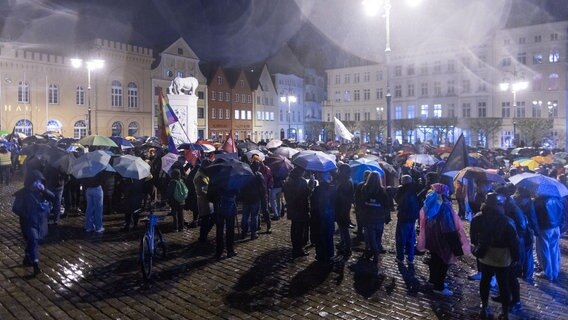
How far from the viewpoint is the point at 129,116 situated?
170 feet

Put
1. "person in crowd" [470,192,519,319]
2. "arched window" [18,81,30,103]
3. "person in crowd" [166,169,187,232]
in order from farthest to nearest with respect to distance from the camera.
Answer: "arched window" [18,81,30,103]
"person in crowd" [166,169,187,232]
"person in crowd" [470,192,519,319]

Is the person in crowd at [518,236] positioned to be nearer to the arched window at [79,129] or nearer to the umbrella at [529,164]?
the umbrella at [529,164]

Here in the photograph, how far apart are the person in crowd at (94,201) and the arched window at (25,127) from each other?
119ft

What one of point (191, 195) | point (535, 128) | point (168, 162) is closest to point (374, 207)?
point (191, 195)

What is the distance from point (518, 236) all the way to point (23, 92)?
45750 millimetres

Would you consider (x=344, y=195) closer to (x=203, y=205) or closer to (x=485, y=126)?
(x=203, y=205)

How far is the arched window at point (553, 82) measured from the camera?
5250cm

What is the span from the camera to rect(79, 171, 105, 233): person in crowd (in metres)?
11.1

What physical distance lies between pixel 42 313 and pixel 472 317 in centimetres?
617

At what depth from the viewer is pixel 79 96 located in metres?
47.5

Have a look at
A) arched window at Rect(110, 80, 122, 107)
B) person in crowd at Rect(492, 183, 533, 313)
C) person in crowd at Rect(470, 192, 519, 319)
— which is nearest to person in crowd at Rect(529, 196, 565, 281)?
person in crowd at Rect(492, 183, 533, 313)

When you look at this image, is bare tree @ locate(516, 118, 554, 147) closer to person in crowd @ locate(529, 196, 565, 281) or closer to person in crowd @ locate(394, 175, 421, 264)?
person in crowd @ locate(529, 196, 565, 281)

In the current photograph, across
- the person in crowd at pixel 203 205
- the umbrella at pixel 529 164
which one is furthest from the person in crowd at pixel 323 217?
the umbrella at pixel 529 164

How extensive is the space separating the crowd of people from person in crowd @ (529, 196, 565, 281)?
0.7 inches
